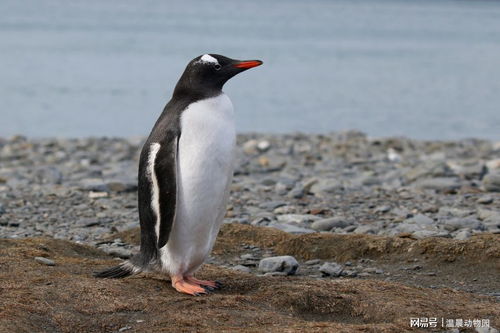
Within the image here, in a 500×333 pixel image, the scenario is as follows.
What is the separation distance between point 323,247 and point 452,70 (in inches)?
1200

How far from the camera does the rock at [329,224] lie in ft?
25.4

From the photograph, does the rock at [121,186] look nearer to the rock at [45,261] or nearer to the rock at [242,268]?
the rock at [242,268]

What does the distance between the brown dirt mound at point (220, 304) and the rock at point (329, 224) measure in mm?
2413

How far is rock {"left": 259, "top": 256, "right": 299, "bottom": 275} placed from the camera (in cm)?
601

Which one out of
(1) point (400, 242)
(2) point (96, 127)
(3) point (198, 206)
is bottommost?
(2) point (96, 127)

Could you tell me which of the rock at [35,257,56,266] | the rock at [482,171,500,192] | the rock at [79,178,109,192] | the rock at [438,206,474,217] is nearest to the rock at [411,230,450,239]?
the rock at [438,206,474,217]

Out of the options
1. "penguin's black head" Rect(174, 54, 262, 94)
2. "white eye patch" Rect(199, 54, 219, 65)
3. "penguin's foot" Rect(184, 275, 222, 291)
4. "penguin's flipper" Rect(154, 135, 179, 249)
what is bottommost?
"penguin's foot" Rect(184, 275, 222, 291)

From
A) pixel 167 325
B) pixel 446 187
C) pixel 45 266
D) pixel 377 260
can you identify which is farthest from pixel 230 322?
pixel 446 187

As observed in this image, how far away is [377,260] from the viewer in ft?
21.1

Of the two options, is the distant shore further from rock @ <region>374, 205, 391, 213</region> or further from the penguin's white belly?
the penguin's white belly

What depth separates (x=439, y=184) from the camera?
33.6 ft

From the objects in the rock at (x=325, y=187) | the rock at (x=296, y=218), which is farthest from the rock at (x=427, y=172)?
the rock at (x=296, y=218)

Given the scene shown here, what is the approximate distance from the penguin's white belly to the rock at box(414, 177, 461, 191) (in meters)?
5.45

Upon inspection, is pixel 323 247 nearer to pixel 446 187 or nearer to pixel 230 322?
pixel 230 322
